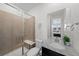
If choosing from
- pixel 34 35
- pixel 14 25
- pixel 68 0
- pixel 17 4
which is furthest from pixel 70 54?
pixel 17 4

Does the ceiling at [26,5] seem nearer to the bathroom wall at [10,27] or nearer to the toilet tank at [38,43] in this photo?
the bathroom wall at [10,27]

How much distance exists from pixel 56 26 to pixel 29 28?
403mm

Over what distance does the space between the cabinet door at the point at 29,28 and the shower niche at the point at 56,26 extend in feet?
0.84

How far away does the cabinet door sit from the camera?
1158 mm

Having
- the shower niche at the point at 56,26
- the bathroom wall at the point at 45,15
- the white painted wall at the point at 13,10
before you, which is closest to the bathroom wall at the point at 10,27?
the white painted wall at the point at 13,10

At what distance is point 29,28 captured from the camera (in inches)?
46.2

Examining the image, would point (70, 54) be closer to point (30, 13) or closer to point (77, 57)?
point (77, 57)

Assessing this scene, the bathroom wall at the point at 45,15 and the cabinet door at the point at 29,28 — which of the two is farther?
the cabinet door at the point at 29,28

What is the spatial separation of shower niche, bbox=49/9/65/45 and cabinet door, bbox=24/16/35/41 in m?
0.26

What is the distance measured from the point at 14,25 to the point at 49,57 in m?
0.67

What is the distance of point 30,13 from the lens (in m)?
1.15

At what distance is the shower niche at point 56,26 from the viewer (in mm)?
1077

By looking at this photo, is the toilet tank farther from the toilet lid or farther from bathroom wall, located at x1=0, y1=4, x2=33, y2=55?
bathroom wall, located at x1=0, y1=4, x2=33, y2=55

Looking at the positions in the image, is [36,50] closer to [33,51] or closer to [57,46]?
[33,51]
